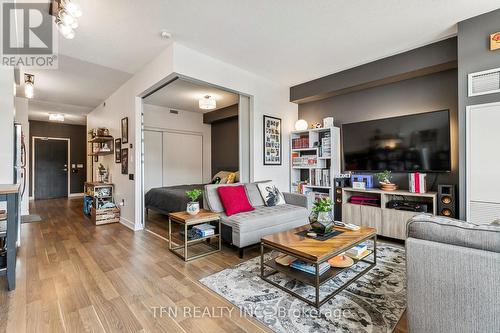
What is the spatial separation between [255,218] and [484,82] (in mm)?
2895

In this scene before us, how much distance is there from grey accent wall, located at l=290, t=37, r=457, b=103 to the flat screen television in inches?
23.6

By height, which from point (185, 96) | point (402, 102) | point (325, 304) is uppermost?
point (185, 96)

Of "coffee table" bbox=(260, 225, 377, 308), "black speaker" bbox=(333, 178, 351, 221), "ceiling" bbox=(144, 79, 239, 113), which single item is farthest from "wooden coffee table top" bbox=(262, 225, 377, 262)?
"ceiling" bbox=(144, 79, 239, 113)

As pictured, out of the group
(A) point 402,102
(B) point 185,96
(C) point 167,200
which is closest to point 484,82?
(A) point 402,102

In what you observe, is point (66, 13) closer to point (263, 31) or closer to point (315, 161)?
point (263, 31)

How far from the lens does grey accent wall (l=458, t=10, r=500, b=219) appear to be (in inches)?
98.7

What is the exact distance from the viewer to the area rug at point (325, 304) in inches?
63.4

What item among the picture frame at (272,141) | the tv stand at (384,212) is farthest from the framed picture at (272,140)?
the tv stand at (384,212)

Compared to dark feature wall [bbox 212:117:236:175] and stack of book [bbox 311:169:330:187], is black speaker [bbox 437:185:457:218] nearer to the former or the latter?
stack of book [bbox 311:169:330:187]

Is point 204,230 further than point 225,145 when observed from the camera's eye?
No

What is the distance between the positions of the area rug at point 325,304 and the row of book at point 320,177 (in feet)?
6.25

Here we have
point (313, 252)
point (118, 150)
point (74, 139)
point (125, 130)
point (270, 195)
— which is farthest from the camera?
point (74, 139)

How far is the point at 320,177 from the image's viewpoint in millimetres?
4312

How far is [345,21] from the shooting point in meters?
2.66
